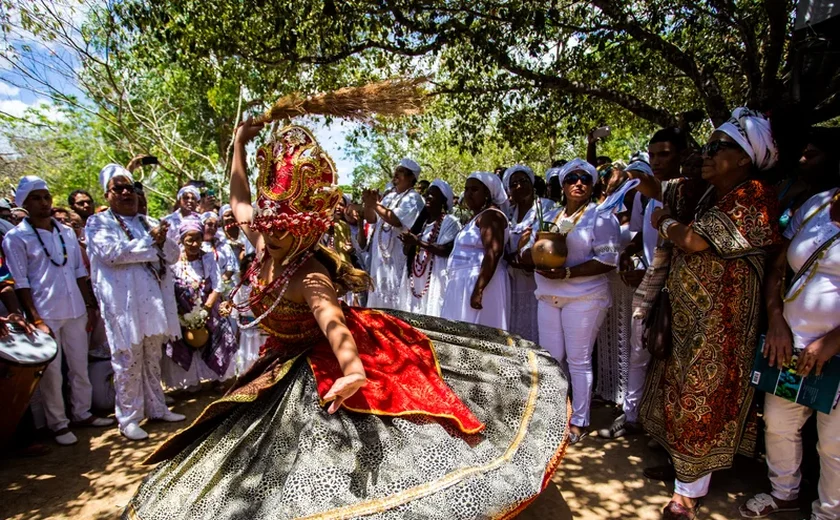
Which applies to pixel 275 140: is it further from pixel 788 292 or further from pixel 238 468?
pixel 788 292

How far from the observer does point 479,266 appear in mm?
5180

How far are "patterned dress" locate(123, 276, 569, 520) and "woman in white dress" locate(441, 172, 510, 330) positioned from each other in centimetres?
211

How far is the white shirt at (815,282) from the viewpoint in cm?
276

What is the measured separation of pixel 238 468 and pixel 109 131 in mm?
24163

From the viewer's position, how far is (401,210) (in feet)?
21.1

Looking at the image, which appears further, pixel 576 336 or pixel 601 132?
pixel 601 132

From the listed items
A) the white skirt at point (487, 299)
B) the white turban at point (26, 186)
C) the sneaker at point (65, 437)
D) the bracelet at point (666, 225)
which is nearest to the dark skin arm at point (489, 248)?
the white skirt at point (487, 299)

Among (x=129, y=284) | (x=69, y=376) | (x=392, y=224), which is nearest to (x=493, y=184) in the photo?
(x=392, y=224)

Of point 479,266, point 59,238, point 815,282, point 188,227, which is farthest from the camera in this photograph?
point 188,227

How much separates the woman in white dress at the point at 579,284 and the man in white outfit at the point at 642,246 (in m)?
0.28

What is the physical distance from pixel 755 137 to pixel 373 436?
2.78 meters

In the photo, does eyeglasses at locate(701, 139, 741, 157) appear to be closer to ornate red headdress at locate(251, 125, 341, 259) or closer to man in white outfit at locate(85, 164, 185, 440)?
ornate red headdress at locate(251, 125, 341, 259)

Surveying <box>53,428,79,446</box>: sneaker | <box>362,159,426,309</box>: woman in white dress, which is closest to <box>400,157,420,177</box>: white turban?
<box>362,159,426,309</box>: woman in white dress

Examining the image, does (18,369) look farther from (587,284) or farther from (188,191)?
(587,284)
